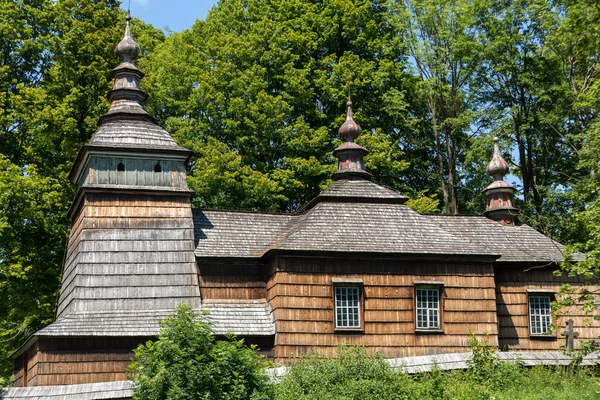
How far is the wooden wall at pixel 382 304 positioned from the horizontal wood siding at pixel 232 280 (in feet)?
1.47

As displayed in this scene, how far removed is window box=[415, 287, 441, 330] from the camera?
23.2 m

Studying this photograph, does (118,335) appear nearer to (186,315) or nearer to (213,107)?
(186,315)

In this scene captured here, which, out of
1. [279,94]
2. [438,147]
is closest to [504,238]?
[438,147]

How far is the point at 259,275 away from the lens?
2345cm

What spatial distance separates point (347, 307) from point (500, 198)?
27.4ft

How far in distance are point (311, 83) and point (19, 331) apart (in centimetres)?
1588

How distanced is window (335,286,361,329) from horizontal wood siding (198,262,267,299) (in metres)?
2.13

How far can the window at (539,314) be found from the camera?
25.3 metres

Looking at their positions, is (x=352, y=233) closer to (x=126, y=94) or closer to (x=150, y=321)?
(x=150, y=321)

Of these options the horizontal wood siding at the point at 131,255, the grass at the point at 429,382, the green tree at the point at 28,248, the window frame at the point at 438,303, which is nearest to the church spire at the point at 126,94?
the horizontal wood siding at the point at 131,255

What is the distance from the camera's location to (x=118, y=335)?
20.9 m

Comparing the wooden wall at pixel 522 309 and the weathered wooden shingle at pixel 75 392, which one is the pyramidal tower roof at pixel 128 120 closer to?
the weathered wooden shingle at pixel 75 392

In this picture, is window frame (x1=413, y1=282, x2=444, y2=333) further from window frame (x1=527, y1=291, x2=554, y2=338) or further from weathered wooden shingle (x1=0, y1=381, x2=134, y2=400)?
weathered wooden shingle (x1=0, y1=381, x2=134, y2=400)

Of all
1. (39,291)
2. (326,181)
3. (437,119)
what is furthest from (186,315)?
(437,119)
